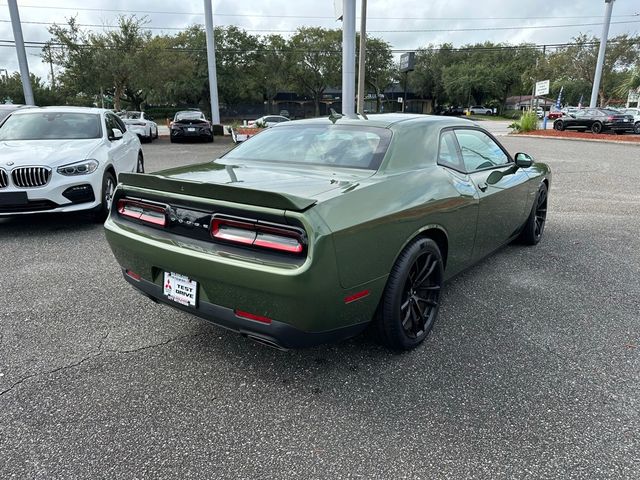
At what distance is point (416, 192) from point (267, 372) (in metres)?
1.39

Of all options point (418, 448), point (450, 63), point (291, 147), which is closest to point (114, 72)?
point (291, 147)

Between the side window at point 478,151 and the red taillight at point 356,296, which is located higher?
the side window at point 478,151

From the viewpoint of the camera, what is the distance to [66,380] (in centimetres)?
263

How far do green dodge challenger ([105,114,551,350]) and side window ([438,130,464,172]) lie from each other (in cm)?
1

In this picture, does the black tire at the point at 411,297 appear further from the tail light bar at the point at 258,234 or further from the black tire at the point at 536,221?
the black tire at the point at 536,221

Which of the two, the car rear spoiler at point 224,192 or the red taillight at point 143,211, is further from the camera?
the red taillight at point 143,211

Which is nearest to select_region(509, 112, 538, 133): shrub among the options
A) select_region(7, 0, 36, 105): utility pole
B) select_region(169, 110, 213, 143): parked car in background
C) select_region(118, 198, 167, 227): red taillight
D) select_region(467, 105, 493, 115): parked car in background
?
select_region(169, 110, 213, 143): parked car in background

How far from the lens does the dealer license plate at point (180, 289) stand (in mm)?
2512

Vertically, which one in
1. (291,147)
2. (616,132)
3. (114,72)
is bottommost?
(616,132)

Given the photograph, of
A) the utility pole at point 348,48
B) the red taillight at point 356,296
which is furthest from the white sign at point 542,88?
the red taillight at point 356,296

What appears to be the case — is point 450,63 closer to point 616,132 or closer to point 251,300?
point 616,132

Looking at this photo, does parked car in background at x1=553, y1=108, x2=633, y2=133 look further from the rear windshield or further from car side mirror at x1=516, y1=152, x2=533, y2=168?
the rear windshield

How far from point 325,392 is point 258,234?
946mm

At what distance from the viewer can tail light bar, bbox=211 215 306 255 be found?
7.22ft
